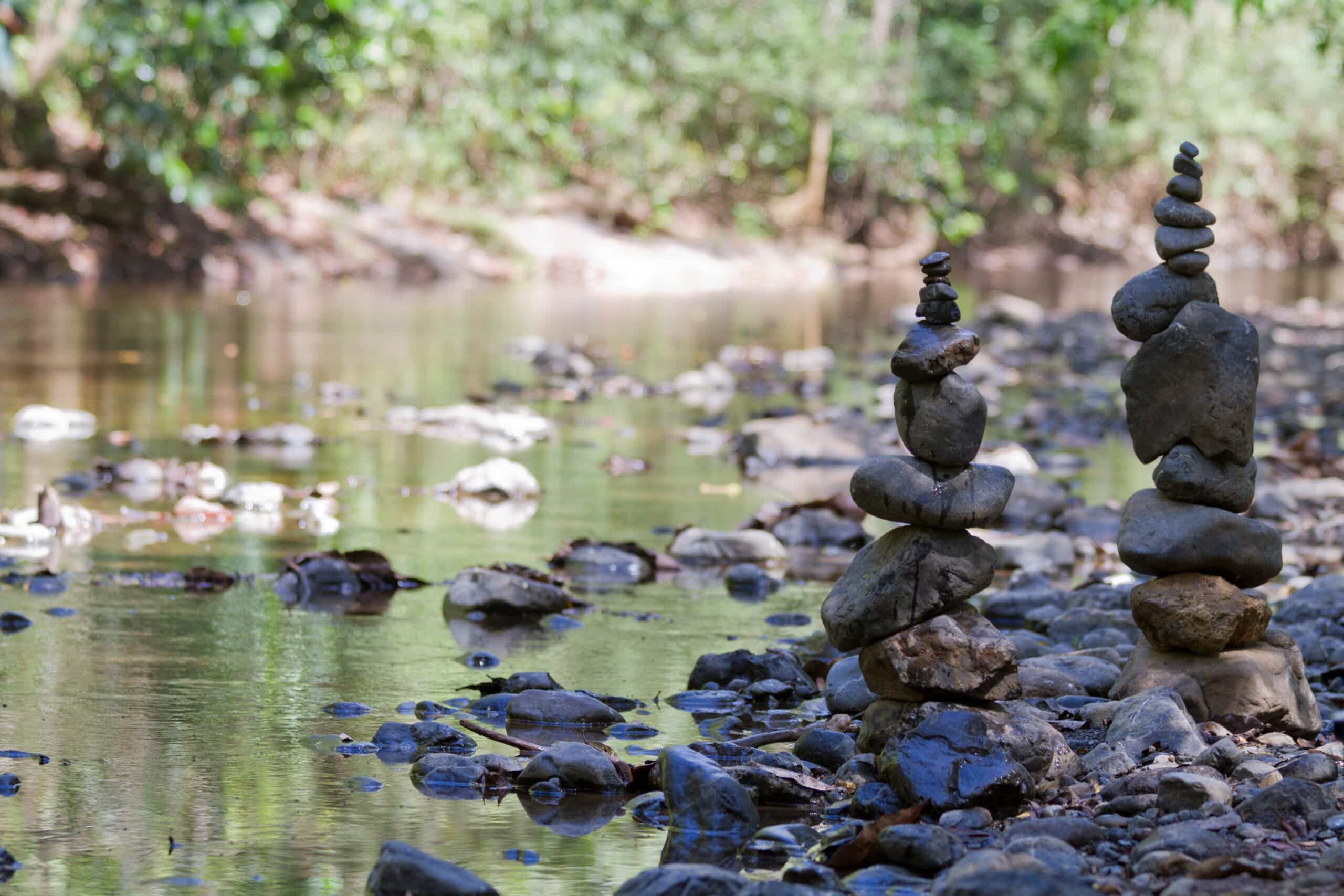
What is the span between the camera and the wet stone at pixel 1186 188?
4.12m

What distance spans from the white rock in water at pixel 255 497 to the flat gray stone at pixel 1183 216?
3984 millimetres

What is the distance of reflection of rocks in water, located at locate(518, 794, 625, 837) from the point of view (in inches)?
130

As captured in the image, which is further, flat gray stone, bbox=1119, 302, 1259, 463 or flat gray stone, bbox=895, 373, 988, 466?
flat gray stone, bbox=1119, 302, 1259, 463

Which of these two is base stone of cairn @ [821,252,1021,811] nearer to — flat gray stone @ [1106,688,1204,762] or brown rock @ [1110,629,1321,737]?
flat gray stone @ [1106,688,1204,762]

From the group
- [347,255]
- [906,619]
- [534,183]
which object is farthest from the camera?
[534,183]

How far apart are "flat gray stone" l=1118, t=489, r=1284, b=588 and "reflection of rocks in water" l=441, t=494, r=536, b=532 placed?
3.13 meters

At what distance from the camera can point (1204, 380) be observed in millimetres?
4043

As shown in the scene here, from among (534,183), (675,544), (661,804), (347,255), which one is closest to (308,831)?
(661,804)

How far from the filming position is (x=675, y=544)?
21.0 feet

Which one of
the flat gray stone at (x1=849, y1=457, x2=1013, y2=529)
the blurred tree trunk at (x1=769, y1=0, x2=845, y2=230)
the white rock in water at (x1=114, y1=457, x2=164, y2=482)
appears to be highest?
the blurred tree trunk at (x1=769, y1=0, x2=845, y2=230)

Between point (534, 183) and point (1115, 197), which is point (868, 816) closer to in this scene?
point (534, 183)

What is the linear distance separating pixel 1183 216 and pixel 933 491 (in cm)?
101

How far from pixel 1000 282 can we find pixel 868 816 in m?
27.3

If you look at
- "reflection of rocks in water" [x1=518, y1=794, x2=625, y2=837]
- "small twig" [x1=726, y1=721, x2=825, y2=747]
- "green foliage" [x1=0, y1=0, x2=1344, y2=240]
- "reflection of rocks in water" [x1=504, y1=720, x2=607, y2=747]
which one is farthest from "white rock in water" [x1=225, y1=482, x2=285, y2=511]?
"green foliage" [x1=0, y1=0, x2=1344, y2=240]
